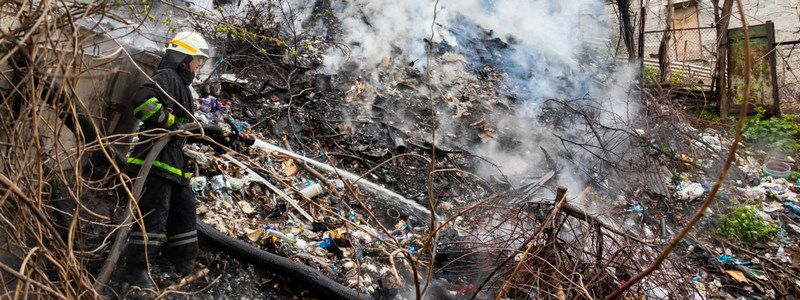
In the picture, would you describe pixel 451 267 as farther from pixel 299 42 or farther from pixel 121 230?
pixel 299 42

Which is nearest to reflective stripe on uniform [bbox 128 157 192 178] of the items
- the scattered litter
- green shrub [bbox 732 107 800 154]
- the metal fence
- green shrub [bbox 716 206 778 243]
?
green shrub [bbox 716 206 778 243]

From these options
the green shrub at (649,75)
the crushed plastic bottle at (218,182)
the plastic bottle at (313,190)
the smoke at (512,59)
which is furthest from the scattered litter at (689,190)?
the crushed plastic bottle at (218,182)

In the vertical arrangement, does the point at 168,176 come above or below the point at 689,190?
above

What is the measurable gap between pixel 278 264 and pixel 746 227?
18.4ft

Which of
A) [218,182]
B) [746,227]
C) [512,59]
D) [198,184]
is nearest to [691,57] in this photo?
[512,59]

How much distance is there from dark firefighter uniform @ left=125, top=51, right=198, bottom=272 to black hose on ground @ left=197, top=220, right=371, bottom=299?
245mm

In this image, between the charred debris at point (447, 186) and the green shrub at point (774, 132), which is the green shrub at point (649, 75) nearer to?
the charred debris at point (447, 186)

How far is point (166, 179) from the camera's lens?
3.81 metres

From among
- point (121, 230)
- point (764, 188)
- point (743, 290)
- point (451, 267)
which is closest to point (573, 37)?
point (764, 188)

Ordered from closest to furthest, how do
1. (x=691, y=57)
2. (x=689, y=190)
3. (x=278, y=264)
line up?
1. (x=278, y=264)
2. (x=689, y=190)
3. (x=691, y=57)

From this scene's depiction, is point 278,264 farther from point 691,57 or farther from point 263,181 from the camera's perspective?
point 691,57

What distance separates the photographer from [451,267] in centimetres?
496

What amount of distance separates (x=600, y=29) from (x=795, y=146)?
676 centimetres

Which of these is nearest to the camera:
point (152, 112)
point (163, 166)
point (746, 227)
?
point (152, 112)
